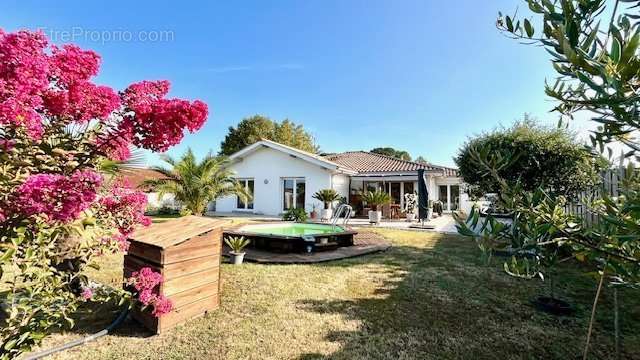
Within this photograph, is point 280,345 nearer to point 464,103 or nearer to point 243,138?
point 464,103

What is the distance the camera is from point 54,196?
62.9 inches

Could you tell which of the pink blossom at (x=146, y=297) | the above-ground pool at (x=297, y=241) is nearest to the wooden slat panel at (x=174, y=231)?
the pink blossom at (x=146, y=297)

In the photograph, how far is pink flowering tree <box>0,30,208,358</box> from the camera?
63.5 inches

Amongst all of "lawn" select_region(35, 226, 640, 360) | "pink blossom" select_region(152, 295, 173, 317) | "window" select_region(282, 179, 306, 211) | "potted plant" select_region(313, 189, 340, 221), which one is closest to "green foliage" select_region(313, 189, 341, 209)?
"potted plant" select_region(313, 189, 340, 221)

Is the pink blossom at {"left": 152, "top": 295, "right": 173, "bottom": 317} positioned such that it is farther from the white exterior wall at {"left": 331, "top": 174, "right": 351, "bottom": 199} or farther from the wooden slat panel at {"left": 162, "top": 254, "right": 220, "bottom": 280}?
the white exterior wall at {"left": 331, "top": 174, "right": 351, "bottom": 199}

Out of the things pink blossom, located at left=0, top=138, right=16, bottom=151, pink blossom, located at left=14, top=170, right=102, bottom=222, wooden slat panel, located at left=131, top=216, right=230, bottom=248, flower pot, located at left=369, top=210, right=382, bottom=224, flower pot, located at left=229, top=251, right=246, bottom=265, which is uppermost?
pink blossom, located at left=0, top=138, right=16, bottom=151

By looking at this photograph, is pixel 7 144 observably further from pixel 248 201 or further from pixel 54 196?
pixel 248 201

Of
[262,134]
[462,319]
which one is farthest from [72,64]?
[262,134]

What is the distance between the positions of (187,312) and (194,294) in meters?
0.26

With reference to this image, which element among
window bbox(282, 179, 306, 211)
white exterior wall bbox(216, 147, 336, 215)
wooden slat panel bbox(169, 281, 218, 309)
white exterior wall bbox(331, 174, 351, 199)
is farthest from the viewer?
window bbox(282, 179, 306, 211)

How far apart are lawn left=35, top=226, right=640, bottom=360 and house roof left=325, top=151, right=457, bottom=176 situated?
14580 millimetres

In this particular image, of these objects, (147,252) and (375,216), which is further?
(375,216)

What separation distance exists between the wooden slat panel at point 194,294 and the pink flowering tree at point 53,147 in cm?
217

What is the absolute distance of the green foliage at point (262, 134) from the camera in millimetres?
39781
